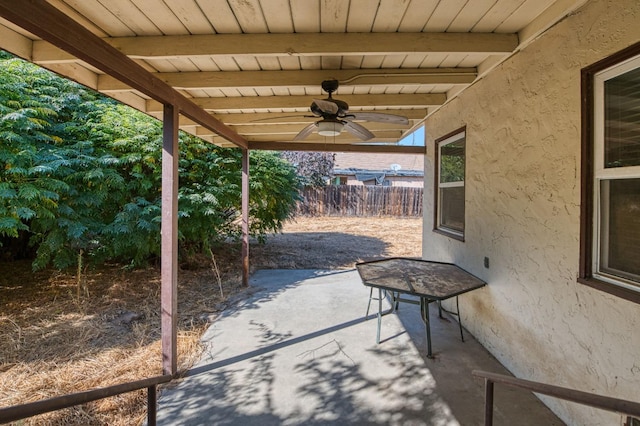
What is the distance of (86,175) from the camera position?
14.1 feet

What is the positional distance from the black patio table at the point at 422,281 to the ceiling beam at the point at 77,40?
249cm

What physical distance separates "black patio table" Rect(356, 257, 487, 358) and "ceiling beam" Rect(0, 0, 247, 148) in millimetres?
2492

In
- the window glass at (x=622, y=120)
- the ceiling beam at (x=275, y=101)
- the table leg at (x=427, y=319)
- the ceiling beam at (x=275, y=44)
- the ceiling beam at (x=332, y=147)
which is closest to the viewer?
the window glass at (x=622, y=120)

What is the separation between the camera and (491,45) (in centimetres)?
239

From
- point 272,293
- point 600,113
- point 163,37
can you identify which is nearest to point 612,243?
point 600,113

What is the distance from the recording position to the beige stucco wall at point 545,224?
1.75 metres

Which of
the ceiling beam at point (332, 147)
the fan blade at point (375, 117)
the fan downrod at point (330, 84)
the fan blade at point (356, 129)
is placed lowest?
the fan blade at point (356, 129)

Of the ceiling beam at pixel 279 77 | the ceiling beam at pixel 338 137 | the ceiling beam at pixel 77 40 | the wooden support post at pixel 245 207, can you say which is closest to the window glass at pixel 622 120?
the ceiling beam at pixel 279 77

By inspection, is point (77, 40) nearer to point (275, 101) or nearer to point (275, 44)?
point (275, 44)

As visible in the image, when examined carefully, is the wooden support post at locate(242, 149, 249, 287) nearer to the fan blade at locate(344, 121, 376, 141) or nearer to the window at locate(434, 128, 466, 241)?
the fan blade at locate(344, 121, 376, 141)

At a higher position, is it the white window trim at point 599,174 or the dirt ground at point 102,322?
the white window trim at point 599,174

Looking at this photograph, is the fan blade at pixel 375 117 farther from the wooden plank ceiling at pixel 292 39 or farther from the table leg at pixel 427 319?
the table leg at pixel 427 319

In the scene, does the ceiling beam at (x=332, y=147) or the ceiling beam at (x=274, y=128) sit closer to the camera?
the ceiling beam at (x=274, y=128)

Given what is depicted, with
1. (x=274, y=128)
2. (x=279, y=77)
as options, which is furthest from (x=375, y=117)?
(x=274, y=128)
